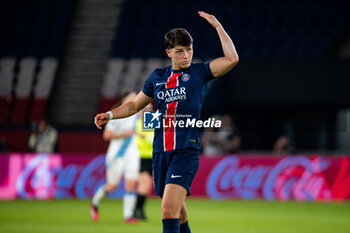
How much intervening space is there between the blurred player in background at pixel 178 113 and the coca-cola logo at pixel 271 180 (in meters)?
11.0

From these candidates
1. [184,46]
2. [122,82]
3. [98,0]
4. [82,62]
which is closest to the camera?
[184,46]

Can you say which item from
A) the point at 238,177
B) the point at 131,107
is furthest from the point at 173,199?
the point at 238,177

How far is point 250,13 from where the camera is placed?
77.4 ft

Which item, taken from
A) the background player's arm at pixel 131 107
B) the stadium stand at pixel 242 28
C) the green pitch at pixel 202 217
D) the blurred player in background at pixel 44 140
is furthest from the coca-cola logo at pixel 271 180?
the background player's arm at pixel 131 107

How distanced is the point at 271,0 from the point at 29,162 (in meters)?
12.3

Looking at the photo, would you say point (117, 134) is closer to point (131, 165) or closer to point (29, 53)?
point (131, 165)

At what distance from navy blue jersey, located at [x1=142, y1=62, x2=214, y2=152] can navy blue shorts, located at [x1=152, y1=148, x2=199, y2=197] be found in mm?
55

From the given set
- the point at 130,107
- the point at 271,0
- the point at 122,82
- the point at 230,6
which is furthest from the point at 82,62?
the point at 130,107

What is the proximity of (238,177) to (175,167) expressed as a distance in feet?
36.9

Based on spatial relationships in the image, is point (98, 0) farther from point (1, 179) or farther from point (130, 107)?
point (130, 107)

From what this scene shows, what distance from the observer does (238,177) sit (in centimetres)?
1645

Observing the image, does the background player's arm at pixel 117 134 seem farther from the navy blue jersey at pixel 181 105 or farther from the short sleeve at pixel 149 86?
the navy blue jersey at pixel 181 105

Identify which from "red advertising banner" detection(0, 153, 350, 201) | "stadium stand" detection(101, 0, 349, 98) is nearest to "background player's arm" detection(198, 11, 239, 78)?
"red advertising banner" detection(0, 153, 350, 201)

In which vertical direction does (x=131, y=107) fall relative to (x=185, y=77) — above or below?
below
